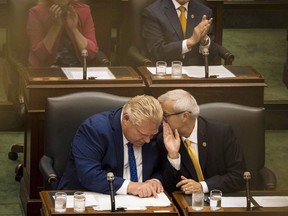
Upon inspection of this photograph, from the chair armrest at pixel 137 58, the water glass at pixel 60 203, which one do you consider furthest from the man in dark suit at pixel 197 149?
the chair armrest at pixel 137 58

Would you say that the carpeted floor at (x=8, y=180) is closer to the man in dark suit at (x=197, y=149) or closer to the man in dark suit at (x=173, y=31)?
the man in dark suit at (x=173, y=31)

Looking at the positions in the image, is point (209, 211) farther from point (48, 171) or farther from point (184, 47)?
point (184, 47)

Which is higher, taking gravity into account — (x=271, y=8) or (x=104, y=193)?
(x=271, y=8)

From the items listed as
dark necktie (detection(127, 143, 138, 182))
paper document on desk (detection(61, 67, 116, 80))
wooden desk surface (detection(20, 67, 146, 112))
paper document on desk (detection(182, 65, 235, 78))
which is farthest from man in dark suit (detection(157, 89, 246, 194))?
paper document on desk (detection(182, 65, 235, 78))

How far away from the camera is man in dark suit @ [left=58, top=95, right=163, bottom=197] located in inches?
208

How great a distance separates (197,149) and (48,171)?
74 centimetres

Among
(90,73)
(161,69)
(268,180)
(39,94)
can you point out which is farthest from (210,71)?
(268,180)

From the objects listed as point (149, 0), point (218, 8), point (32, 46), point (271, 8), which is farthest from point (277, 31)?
point (32, 46)

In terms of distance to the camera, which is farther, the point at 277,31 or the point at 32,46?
the point at 277,31

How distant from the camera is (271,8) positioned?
980 centimetres

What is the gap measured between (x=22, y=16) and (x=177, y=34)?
1.01 m

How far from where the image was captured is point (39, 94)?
6.37 meters

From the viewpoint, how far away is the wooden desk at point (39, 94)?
6.37 meters

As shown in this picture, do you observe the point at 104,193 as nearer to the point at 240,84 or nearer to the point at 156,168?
the point at 156,168
